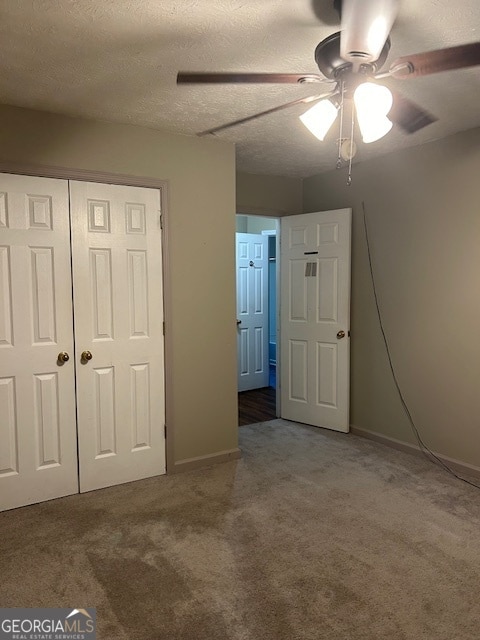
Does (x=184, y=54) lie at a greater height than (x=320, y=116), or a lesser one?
greater

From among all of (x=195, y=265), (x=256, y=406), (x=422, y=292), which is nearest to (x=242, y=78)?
(x=195, y=265)

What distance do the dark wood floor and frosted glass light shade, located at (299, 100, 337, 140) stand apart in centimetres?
317

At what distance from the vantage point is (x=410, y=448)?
373 centimetres

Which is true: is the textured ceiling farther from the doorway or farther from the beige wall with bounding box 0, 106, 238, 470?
the doorway

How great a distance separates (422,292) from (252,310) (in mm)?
2716

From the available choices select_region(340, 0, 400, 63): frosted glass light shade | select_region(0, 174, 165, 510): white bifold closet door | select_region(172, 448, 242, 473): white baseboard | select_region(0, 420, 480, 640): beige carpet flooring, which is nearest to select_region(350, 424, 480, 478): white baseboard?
select_region(0, 420, 480, 640): beige carpet flooring

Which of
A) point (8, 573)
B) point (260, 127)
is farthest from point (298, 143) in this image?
point (8, 573)

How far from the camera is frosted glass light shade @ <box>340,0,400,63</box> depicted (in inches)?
61.6

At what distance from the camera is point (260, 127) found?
311 centimetres

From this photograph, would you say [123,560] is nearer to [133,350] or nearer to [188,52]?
[133,350]

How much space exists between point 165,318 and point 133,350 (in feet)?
1.04

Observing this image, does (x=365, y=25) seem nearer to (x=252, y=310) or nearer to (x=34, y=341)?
(x=34, y=341)

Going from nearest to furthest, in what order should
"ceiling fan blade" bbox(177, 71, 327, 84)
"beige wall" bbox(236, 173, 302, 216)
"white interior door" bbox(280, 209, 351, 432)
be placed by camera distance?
1. "ceiling fan blade" bbox(177, 71, 327, 84)
2. "white interior door" bbox(280, 209, 351, 432)
3. "beige wall" bbox(236, 173, 302, 216)

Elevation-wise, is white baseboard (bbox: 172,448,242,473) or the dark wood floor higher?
white baseboard (bbox: 172,448,242,473)
